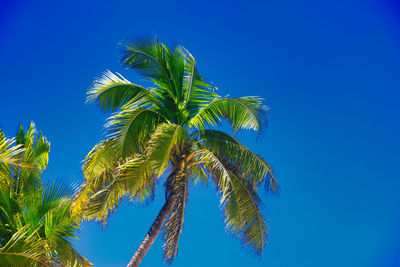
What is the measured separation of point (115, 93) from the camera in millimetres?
10672

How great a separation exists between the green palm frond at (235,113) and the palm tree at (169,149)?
0.09 ft

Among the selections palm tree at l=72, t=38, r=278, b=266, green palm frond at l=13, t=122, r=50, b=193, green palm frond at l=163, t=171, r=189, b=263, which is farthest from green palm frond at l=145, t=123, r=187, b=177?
green palm frond at l=13, t=122, r=50, b=193

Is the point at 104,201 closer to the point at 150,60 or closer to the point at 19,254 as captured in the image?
the point at 19,254

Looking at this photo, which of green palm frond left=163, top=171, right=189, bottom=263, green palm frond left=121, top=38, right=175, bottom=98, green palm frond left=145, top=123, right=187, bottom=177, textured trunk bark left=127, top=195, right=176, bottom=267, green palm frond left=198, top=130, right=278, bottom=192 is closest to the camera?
green palm frond left=145, top=123, right=187, bottom=177

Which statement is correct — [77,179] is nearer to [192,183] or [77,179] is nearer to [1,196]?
[1,196]

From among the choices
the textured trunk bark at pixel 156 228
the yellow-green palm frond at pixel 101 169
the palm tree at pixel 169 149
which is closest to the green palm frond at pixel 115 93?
the palm tree at pixel 169 149

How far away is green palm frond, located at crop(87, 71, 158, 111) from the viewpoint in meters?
10.5

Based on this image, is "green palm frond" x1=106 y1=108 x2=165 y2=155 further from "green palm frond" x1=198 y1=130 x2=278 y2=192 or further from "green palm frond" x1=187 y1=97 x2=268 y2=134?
"green palm frond" x1=198 y1=130 x2=278 y2=192

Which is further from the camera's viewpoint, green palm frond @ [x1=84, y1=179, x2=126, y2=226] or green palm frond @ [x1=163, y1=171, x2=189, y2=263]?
green palm frond @ [x1=84, y1=179, x2=126, y2=226]

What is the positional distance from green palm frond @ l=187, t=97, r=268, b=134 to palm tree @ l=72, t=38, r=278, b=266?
0.09 ft

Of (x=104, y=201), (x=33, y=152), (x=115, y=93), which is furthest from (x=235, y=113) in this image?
(x=33, y=152)

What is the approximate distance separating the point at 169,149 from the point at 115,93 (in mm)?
2819

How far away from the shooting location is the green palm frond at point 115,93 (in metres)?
10.5

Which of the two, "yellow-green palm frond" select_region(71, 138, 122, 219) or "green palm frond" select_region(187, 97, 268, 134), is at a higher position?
"green palm frond" select_region(187, 97, 268, 134)
